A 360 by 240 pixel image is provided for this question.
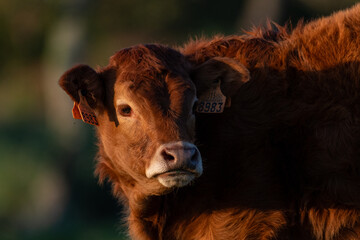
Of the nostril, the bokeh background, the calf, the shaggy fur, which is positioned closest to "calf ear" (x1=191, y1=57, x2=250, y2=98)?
the shaggy fur

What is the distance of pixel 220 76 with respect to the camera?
7.09 m

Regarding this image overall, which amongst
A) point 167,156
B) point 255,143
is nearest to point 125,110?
point 167,156

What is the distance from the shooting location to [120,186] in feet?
24.4

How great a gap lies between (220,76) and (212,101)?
285 millimetres

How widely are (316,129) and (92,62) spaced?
72.2 feet

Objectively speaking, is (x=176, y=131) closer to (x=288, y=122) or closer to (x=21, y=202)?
(x=288, y=122)

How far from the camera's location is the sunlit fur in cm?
693

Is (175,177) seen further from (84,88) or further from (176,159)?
(84,88)

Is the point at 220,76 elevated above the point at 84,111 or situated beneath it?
elevated above

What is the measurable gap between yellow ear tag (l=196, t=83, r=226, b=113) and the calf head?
9.8 inches

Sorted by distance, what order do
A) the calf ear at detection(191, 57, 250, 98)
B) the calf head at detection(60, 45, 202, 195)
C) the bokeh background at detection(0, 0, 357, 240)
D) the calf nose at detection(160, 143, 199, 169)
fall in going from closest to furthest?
the calf nose at detection(160, 143, 199, 169) < the calf head at detection(60, 45, 202, 195) < the calf ear at detection(191, 57, 250, 98) < the bokeh background at detection(0, 0, 357, 240)

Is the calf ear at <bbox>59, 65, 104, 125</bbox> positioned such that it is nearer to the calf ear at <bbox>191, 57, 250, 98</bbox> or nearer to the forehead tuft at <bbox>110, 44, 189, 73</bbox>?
the forehead tuft at <bbox>110, 44, 189, 73</bbox>

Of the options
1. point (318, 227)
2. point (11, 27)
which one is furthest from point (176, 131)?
point (11, 27)

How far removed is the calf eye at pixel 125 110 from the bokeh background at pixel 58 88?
30.3 ft
